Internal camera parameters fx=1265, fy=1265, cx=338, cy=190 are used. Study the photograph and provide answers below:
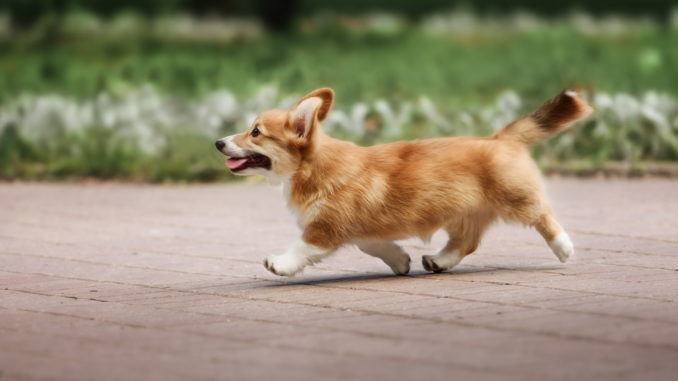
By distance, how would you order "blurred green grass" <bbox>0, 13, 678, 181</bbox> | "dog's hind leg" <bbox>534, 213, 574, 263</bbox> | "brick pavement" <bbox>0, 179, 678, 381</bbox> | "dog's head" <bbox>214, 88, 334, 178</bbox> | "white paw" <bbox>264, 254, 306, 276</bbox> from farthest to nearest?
"blurred green grass" <bbox>0, 13, 678, 181</bbox>
"dog's hind leg" <bbox>534, 213, 574, 263</bbox>
"dog's head" <bbox>214, 88, 334, 178</bbox>
"white paw" <bbox>264, 254, 306, 276</bbox>
"brick pavement" <bbox>0, 179, 678, 381</bbox>

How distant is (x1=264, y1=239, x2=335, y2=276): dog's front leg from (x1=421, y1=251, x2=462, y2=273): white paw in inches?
22.5

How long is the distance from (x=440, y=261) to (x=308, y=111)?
106 centimetres

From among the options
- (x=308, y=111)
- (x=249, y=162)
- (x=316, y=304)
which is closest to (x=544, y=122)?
(x=308, y=111)

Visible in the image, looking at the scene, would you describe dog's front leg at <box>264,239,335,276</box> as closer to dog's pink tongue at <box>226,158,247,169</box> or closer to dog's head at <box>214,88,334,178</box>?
dog's head at <box>214,88,334,178</box>

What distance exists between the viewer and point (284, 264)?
615cm

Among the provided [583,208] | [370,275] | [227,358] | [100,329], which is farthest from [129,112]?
[227,358]

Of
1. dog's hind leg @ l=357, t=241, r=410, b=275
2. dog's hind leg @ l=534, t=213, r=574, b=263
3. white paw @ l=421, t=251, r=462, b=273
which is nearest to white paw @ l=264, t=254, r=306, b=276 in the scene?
dog's hind leg @ l=357, t=241, r=410, b=275

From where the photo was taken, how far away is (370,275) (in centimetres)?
657

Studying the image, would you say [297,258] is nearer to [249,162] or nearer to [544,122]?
[249,162]

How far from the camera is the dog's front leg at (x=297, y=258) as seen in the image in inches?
242

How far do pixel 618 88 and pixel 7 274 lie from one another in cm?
759

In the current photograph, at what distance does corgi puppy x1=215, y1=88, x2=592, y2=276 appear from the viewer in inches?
245

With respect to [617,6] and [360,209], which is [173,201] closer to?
[360,209]

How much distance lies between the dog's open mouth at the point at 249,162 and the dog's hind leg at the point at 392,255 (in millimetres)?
644
